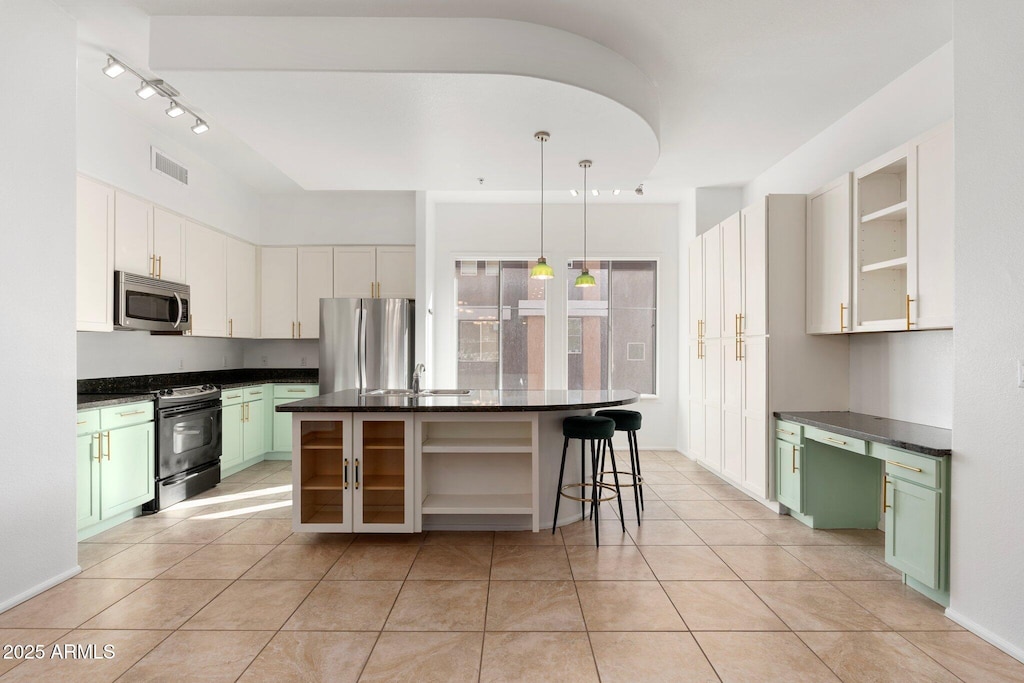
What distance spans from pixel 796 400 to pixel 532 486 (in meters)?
2.16

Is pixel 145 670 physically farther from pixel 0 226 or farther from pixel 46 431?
pixel 0 226

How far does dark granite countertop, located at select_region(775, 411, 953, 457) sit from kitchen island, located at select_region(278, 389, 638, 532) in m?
1.26

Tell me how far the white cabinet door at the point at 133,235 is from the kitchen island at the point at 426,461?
205cm

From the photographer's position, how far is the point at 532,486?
3.66 meters

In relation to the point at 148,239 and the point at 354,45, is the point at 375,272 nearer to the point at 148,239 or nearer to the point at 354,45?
the point at 148,239

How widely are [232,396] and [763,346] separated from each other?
4.88 m

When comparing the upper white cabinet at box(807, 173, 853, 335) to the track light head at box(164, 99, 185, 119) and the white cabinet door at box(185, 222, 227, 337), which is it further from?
the white cabinet door at box(185, 222, 227, 337)

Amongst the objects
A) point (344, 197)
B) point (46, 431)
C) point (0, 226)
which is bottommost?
point (46, 431)

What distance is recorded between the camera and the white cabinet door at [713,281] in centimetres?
518

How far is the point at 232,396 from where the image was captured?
17.8 feet

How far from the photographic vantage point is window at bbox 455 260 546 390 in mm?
6770

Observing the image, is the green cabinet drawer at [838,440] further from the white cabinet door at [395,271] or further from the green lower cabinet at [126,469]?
the green lower cabinet at [126,469]

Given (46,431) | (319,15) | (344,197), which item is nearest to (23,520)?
(46,431)

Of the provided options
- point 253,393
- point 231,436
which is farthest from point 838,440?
point 253,393
